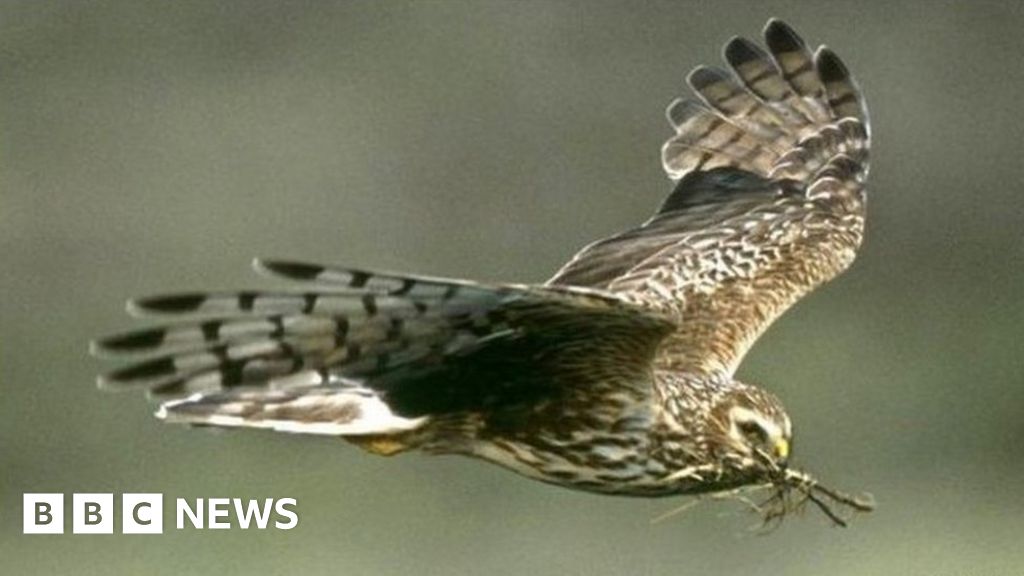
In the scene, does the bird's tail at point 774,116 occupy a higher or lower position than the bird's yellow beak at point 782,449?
higher

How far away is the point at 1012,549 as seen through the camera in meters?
6.06

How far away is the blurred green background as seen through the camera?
6.14 meters

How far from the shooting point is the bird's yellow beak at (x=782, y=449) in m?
3.88

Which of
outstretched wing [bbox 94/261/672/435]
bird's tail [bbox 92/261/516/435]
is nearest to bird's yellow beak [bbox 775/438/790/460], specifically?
outstretched wing [bbox 94/261/672/435]

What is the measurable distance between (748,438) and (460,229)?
3908mm

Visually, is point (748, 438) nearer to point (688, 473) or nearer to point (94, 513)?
point (688, 473)

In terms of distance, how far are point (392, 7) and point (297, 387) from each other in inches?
216

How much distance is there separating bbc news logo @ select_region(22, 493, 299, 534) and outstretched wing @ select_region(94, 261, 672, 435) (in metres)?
2.31

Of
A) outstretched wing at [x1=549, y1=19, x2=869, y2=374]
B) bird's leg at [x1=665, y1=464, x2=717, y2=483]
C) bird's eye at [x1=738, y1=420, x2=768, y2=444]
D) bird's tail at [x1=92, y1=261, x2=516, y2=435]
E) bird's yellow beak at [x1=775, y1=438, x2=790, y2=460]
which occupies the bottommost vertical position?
bird's leg at [x1=665, y1=464, x2=717, y2=483]

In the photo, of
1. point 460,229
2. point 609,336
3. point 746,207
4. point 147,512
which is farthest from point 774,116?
point 460,229

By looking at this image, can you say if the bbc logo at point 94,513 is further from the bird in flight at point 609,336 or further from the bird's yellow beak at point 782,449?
the bird's yellow beak at point 782,449

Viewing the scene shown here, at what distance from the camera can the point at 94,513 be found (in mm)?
5945

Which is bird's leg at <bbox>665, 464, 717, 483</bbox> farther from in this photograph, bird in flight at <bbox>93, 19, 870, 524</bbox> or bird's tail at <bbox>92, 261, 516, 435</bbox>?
bird's tail at <bbox>92, 261, 516, 435</bbox>

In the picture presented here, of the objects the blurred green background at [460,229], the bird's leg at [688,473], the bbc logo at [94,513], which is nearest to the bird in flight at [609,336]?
the bird's leg at [688,473]
